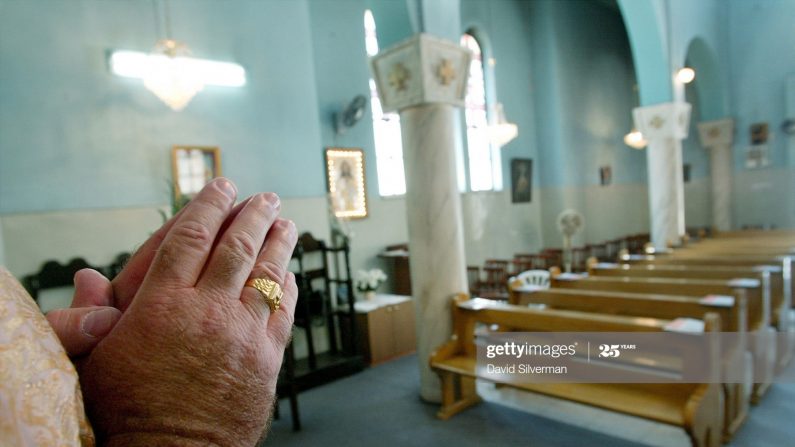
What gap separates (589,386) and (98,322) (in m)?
3.44

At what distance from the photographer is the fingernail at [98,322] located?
0.63 meters

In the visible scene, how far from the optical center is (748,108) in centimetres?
1084

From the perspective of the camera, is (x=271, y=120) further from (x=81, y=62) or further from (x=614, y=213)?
(x=614, y=213)

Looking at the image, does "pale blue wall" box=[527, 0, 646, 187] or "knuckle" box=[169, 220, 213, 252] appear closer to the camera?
"knuckle" box=[169, 220, 213, 252]

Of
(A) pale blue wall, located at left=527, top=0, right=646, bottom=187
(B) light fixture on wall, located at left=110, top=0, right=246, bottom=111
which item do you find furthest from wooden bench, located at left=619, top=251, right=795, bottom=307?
(B) light fixture on wall, located at left=110, top=0, right=246, bottom=111

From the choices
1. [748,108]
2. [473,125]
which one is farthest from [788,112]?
[473,125]

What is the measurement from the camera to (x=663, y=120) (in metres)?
7.85

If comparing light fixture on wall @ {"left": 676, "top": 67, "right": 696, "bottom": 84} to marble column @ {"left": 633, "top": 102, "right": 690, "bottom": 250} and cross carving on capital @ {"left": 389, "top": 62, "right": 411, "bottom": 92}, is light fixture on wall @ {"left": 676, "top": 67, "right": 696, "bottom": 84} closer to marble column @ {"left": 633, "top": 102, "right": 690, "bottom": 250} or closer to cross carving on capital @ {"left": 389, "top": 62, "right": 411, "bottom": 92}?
marble column @ {"left": 633, "top": 102, "right": 690, "bottom": 250}

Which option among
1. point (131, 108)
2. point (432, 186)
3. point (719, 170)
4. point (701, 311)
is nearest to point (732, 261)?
point (701, 311)

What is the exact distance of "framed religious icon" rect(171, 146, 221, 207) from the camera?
4613mm

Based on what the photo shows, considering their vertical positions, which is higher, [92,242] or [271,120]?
[271,120]

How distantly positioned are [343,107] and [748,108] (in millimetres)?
9684

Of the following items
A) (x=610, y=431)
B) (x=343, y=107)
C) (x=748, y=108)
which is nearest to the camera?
(x=610, y=431)

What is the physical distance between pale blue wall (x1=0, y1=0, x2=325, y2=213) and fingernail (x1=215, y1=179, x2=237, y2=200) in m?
4.21
